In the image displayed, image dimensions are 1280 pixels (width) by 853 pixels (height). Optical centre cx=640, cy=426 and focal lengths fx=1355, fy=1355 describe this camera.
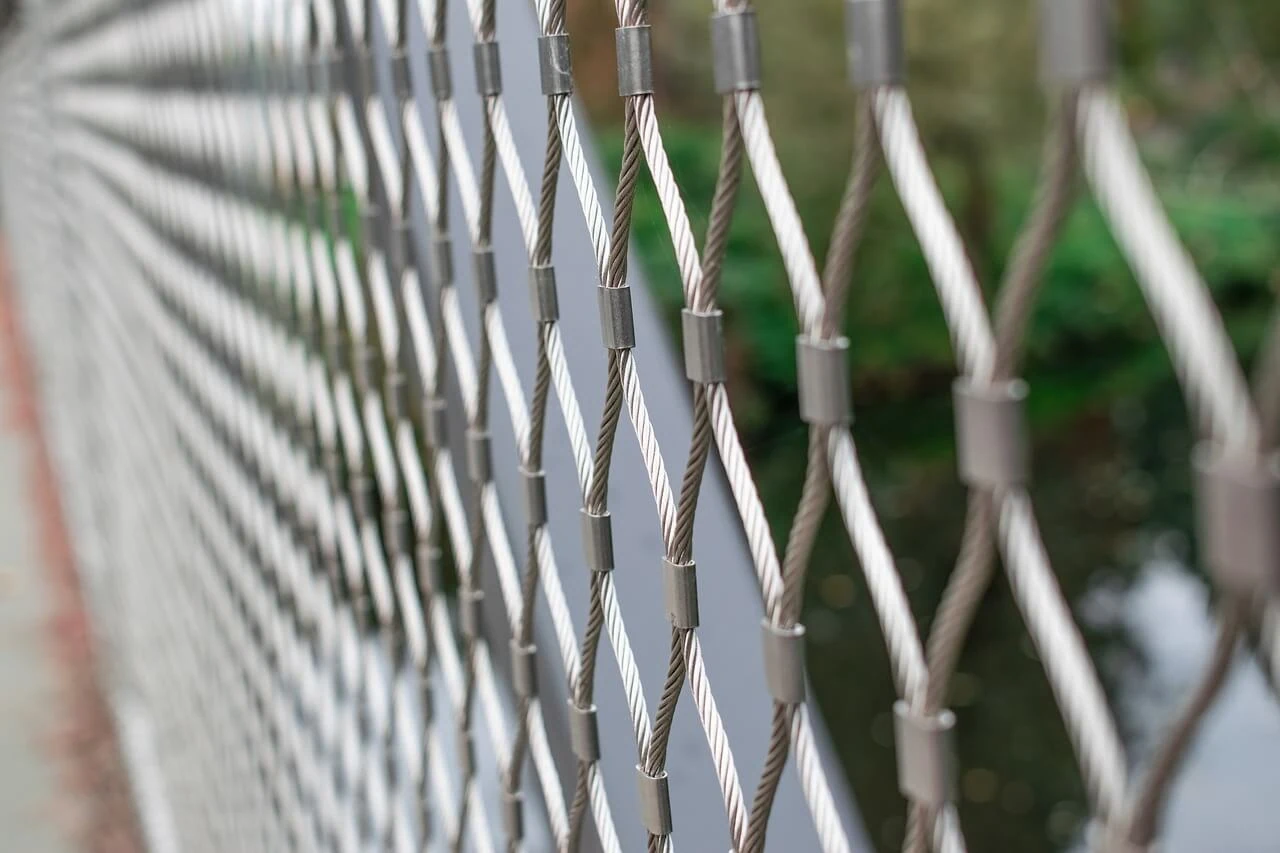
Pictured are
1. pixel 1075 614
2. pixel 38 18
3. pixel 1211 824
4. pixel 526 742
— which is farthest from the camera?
pixel 1075 614

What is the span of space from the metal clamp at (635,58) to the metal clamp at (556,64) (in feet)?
0.28

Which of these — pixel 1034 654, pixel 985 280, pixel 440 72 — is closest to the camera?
pixel 440 72

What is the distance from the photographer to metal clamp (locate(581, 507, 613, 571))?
879mm

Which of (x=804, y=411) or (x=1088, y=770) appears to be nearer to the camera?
(x=1088, y=770)

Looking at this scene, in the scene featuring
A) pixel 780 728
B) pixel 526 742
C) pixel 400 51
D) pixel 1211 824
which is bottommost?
pixel 1211 824

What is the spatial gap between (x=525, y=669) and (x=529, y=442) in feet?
0.66

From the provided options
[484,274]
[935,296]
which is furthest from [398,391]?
[935,296]

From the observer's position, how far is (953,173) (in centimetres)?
1159

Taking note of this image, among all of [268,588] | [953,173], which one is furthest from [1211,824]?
[953,173]

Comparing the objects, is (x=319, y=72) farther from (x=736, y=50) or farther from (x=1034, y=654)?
(x=1034, y=654)

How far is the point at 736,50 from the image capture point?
62cm

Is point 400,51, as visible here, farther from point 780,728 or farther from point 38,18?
point 38,18

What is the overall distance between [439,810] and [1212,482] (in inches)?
46.2

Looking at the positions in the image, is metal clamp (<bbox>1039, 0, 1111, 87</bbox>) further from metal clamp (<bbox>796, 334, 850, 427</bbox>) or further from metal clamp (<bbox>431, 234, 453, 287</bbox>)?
metal clamp (<bbox>431, 234, 453, 287</bbox>)
